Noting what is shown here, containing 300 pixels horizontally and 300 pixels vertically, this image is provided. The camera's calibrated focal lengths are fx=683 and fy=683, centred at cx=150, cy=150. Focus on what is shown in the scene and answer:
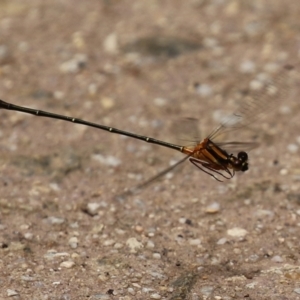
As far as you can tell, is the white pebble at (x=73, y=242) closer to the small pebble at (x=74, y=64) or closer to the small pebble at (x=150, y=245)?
the small pebble at (x=150, y=245)

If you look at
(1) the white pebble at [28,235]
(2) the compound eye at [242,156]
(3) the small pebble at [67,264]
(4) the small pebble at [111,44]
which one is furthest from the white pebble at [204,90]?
(3) the small pebble at [67,264]

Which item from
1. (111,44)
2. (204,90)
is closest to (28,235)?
(204,90)

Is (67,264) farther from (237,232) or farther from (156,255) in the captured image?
(237,232)

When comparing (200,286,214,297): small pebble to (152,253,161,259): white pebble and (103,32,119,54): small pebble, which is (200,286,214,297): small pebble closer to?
(152,253,161,259): white pebble

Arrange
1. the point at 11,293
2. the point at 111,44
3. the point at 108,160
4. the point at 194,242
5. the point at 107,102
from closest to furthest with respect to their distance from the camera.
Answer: the point at 11,293
the point at 194,242
the point at 108,160
the point at 107,102
the point at 111,44

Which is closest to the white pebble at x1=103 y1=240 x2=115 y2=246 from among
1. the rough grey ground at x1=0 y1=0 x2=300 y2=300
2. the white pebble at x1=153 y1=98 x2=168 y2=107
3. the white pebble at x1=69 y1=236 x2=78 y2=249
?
the rough grey ground at x1=0 y1=0 x2=300 y2=300

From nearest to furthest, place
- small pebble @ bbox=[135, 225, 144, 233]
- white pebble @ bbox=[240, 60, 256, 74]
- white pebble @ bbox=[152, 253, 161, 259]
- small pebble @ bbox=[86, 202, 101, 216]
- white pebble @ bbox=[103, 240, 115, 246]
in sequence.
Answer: white pebble @ bbox=[152, 253, 161, 259] < white pebble @ bbox=[103, 240, 115, 246] < small pebble @ bbox=[135, 225, 144, 233] < small pebble @ bbox=[86, 202, 101, 216] < white pebble @ bbox=[240, 60, 256, 74]

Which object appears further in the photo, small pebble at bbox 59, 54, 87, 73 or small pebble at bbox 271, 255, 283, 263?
small pebble at bbox 59, 54, 87, 73
